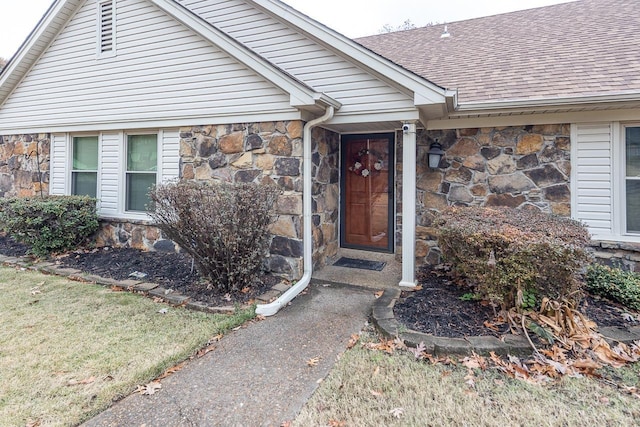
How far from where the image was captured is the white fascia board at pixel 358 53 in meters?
4.30

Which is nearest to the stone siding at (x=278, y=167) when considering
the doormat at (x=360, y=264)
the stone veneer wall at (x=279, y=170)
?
the stone veneer wall at (x=279, y=170)

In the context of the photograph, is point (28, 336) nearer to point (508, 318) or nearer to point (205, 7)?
point (508, 318)

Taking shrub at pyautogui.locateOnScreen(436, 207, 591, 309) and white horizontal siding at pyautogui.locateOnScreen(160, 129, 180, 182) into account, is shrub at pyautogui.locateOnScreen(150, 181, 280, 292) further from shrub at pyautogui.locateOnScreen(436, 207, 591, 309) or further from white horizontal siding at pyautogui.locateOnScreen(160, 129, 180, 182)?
shrub at pyautogui.locateOnScreen(436, 207, 591, 309)

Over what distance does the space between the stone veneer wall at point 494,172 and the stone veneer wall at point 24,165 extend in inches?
285

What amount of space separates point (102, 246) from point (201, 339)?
177 inches

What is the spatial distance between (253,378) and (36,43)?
25.0 ft

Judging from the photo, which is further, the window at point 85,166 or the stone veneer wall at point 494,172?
the window at point 85,166

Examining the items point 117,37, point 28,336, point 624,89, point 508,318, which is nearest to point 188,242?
point 28,336

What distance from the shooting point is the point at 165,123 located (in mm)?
5766

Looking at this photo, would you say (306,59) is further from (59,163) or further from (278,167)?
(59,163)

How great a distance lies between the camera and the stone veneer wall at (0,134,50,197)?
7.14 m

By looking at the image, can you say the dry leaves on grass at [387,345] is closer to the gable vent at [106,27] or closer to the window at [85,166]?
the window at [85,166]

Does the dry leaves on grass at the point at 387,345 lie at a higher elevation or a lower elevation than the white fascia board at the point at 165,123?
lower

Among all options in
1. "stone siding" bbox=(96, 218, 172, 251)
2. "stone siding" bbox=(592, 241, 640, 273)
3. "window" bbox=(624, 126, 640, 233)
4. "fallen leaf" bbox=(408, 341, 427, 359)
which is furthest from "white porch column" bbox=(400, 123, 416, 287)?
"stone siding" bbox=(96, 218, 172, 251)
